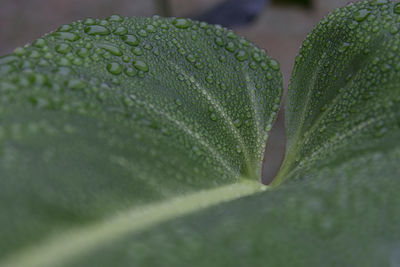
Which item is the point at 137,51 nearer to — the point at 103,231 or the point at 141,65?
the point at 141,65

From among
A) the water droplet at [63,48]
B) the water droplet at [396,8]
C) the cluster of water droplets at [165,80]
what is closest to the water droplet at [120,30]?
the cluster of water droplets at [165,80]

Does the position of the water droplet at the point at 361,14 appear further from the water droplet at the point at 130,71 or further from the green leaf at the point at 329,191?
the water droplet at the point at 130,71

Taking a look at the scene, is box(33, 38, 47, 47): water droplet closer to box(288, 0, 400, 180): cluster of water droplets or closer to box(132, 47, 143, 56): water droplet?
box(132, 47, 143, 56): water droplet

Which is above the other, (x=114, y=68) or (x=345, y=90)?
(x=114, y=68)

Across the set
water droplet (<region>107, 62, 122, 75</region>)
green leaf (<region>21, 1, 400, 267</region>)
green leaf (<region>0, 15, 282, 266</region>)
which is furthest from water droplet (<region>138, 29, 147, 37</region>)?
green leaf (<region>21, 1, 400, 267</region>)

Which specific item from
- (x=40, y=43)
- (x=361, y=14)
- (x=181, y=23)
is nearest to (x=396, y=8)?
(x=361, y=14)

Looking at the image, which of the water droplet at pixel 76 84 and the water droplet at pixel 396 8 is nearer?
the water droplet at pixel 76 84
